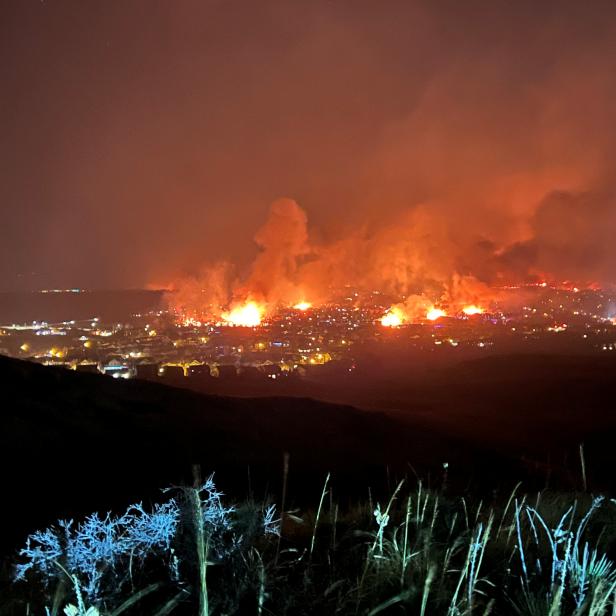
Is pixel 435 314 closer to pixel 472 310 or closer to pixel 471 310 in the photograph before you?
pixel 471 310

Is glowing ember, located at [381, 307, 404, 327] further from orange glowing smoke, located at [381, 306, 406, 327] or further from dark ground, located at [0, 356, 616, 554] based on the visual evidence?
dark ground, located at [0, 356, 616, 554]

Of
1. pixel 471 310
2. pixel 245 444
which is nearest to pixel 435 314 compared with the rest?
pixel 471 310

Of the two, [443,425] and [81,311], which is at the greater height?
[81,311]

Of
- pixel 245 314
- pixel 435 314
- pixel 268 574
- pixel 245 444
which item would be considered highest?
pixel 245 314

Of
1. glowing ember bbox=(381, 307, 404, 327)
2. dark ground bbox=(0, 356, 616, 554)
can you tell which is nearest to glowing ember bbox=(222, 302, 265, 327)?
glowing ember bbox=(381, 307, 404, 327)

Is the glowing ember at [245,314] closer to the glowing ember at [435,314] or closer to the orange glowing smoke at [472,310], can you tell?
the glowing ember at [435,314]

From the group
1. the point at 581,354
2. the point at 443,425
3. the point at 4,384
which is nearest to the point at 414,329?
the point at 581,354

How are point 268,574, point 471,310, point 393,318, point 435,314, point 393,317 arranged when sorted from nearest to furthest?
1. point 268,574
2. point 393,318
3. point 393,317
4. point 435,314
5. point 471,310

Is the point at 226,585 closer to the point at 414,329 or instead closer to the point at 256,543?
the point at 256,543
